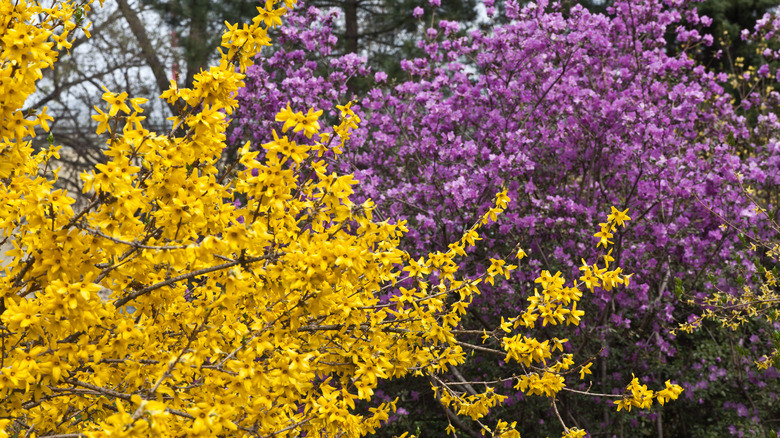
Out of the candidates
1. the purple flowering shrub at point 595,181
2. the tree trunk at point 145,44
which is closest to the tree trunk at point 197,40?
the tree trunk at point 145,44

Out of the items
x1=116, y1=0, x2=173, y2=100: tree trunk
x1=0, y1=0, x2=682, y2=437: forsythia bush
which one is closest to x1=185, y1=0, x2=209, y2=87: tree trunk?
x1=116, y1=0, x2=173, y2=100: tree trunk

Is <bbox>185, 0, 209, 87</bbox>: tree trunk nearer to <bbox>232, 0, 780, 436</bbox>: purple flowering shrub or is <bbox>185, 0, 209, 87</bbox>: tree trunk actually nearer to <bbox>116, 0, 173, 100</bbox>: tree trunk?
<bbox>116, 0, 173, 100</bbox>: tree trunk

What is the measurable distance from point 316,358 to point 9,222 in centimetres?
119

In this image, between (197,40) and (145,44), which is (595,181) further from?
(145,44)

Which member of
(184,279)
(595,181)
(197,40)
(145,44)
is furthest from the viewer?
(145,44)

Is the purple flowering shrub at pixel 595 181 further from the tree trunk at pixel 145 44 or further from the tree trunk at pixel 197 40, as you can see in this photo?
the tree trunk at pixel 145 44

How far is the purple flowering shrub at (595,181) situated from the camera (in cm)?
500

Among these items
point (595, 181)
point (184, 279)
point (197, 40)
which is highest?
point (197, 40)

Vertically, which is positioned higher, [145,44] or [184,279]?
[145,44]

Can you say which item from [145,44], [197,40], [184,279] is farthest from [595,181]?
[145,44]

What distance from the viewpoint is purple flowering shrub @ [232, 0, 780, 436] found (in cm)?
500

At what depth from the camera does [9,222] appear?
2223mm

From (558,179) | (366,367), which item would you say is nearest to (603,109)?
(558,179)

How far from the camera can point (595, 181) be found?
5.54 meters
